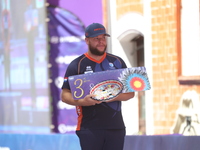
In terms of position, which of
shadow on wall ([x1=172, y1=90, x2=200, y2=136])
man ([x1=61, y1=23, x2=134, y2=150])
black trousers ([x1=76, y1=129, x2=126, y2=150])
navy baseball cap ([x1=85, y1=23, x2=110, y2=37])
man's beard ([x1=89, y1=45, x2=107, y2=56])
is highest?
navy baseball cap ([x1=85, y1=23, x2=110, y2=37])

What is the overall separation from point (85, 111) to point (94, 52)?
18.3 inches

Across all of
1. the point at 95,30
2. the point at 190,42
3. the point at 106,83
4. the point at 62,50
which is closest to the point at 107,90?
the point at 106,83

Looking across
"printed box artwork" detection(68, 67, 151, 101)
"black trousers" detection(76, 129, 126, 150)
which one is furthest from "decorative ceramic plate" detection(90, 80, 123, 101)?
"black trousers" detection(76, 129, 126, 150)

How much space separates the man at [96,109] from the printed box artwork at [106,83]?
0.16 feet

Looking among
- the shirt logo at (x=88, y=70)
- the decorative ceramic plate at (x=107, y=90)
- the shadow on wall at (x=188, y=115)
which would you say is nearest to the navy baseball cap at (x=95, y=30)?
the shirt logo at (x=88, y=70)

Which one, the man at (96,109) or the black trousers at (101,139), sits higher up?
the man at (96,109)

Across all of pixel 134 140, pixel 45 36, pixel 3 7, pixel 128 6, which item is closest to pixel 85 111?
pixel 134 140

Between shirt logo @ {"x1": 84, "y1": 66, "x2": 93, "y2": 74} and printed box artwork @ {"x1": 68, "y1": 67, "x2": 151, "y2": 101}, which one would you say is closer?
printed box artwork @ {"x1": 68, "y1": 67, "x2": 151, "y2": 101}

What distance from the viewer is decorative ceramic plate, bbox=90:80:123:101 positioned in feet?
11.9

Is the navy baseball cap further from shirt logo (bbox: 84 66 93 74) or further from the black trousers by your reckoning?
→ the black trousers

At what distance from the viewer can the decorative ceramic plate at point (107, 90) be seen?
11.9 ft

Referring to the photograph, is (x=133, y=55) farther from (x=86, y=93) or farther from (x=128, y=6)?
(x=86, y=93)

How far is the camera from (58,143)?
5.77 m

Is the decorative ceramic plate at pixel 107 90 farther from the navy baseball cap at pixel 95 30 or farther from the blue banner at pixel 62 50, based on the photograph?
the blue banner at pixel 62 50
